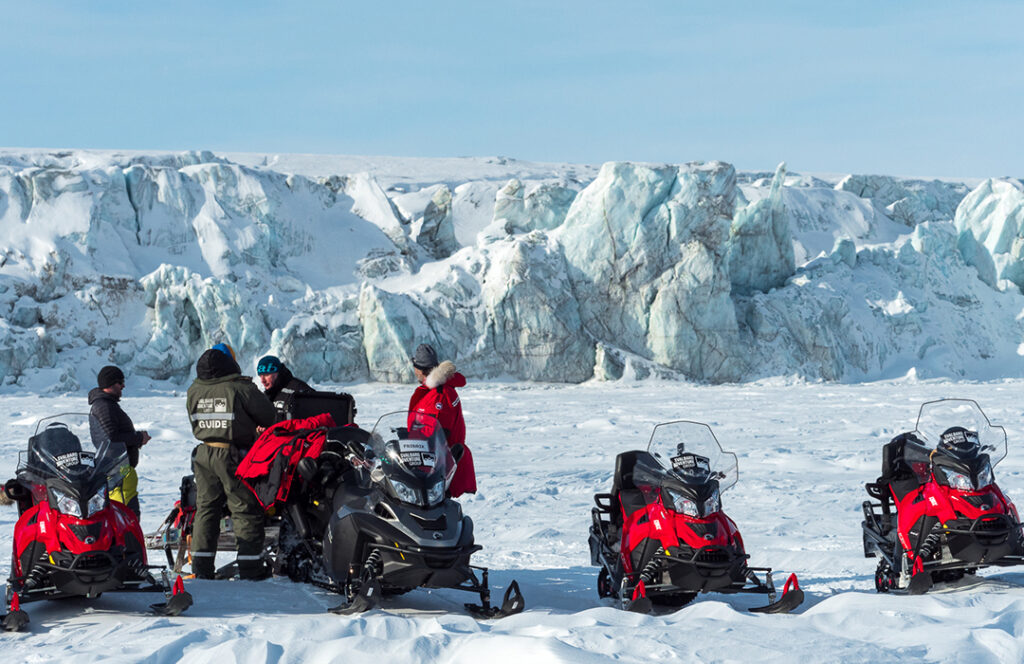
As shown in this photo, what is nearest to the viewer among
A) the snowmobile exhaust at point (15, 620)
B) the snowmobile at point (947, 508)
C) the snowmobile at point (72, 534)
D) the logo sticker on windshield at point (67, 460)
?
the snowmobile exhaust at point (15, 620)

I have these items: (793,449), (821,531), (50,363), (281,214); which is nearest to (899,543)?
(821,531)

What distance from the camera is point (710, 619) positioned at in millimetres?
4523

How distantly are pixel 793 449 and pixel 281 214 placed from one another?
19.4 m

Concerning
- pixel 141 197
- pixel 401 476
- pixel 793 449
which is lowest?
pixel 793 449

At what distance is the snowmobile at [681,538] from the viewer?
4.89m

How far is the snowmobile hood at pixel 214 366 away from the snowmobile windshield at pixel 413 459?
43.0 inches

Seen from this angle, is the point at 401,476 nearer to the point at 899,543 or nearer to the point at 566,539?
the point at 899,543

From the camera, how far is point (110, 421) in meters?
6.05

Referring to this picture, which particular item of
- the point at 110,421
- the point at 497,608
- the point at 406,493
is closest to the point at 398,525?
the point at 406,493

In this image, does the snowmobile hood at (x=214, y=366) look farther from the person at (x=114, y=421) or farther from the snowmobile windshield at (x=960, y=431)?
the snowmobile windshield at (x=960, y=431)

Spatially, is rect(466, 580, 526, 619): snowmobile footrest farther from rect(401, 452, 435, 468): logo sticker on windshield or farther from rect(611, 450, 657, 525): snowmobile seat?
rect(611, 450, 657, 525): snowmobile seat

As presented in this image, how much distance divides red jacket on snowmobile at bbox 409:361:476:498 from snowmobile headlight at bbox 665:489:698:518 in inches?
49.5

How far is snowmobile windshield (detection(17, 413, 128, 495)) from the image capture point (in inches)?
182

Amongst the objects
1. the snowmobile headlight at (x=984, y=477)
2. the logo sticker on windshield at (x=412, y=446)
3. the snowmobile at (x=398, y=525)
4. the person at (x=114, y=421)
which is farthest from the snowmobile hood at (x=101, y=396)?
the snowmobile headlight at (x=984, y=477)
